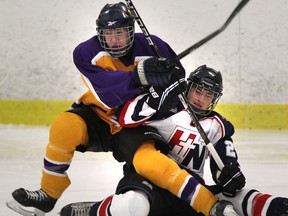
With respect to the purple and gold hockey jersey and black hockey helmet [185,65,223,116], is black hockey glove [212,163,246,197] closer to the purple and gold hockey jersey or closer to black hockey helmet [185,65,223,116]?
black hockey helmet [185,65,223,116]

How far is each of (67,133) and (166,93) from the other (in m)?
0.37

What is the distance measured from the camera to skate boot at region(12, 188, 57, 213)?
2029 millimetres

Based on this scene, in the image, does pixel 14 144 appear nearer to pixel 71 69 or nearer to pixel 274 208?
pixel 71 69

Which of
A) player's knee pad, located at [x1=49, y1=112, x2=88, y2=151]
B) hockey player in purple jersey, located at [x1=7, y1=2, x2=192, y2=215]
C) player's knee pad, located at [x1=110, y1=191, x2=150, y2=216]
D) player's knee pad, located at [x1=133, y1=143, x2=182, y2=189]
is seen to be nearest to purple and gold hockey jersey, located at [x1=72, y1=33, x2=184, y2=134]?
hockey player in purple jersey, located at [x1=7, y1=2, x2=192, y2=215]

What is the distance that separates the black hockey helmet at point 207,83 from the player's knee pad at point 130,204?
0.41 meters

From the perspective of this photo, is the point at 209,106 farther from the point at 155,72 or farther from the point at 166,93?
the point at 155,72

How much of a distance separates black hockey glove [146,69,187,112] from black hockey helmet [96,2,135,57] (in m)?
0.23

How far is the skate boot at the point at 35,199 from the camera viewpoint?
6.66 ft

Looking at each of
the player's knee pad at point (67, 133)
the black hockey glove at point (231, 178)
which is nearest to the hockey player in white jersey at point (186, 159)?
the black hockey glove at point (231, 178)

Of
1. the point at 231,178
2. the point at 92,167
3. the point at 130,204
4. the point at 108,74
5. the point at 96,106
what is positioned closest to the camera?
the point at 130,204

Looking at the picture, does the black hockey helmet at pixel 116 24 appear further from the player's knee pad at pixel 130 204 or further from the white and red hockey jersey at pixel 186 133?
the player's knee pad at pixel 130 204

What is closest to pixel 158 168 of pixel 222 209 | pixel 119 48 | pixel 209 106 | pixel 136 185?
pixel 136 185

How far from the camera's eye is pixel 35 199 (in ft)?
6.72

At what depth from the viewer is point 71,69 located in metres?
4.93
